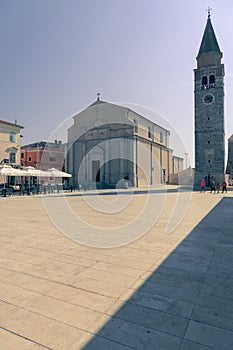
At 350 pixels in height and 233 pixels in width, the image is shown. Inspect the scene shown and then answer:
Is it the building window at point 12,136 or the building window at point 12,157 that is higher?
the building window at point 12,136

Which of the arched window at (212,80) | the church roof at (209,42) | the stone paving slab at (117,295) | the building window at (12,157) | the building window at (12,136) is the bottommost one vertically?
the stone paving slab at (117,295)

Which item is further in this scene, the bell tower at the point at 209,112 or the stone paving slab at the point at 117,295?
the bell tower at the point at 209,112

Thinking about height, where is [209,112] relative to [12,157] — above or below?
above

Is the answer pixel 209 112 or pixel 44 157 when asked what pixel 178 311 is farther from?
pixel 44 157

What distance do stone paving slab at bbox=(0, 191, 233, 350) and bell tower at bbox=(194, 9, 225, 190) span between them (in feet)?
95.2

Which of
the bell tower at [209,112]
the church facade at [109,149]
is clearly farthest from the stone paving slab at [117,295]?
the bell tower at [209,112]

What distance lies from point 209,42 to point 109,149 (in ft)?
68.6

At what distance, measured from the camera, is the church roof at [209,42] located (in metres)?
34.1

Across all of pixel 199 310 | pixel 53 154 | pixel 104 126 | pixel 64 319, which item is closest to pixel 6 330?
pixel 64 319

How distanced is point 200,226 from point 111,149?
2893 cm

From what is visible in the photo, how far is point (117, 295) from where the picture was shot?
10.9 ft

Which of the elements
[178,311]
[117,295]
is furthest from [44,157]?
[178,311]

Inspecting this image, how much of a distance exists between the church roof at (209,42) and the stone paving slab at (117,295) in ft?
117

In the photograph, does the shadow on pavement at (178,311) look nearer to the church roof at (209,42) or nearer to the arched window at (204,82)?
the arched window at (204,82)
